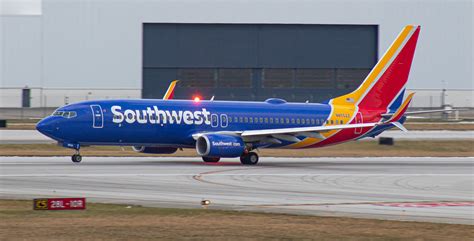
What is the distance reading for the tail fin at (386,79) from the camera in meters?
55.9

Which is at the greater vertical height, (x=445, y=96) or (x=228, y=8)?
(x=228, y=8)

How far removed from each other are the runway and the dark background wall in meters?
51.1

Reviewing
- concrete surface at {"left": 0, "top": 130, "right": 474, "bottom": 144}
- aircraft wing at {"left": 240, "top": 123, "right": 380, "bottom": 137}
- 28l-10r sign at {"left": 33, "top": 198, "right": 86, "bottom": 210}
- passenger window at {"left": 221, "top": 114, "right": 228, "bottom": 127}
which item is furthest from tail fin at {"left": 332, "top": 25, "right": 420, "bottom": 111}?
28l-10r sign at {"left": 33, "top": 198, "right": 86, "bottom": 210}

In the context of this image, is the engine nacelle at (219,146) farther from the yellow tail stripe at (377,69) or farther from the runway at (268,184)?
the yellow tail stripe at (377,69)

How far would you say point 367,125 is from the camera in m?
50.9

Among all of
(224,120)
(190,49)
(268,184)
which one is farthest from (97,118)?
(190,49)

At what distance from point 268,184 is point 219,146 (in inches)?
473

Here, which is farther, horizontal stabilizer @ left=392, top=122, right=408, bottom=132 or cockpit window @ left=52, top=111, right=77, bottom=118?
horizontal stabilizer @ left=392, top=122, right=408, bottom=132

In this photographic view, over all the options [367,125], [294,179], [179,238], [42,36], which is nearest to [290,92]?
[42,36]

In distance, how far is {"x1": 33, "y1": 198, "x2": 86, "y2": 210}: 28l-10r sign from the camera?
25.4m

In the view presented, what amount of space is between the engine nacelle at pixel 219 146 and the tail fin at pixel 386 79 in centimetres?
982

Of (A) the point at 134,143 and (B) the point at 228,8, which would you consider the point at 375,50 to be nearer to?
(B) the point at 228,8

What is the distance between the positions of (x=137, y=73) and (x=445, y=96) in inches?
1368

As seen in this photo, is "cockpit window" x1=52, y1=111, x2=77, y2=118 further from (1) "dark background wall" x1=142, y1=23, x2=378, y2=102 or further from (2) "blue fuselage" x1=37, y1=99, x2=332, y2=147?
(1) "dark background wall" x1=142, y1=23, x2=378, y2=102
